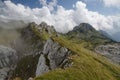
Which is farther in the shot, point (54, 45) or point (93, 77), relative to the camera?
point (54, 45)

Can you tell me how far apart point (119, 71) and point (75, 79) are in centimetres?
5948

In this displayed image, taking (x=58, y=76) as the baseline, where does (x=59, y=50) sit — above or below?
above

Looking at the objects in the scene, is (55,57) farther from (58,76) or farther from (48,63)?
(58,76)

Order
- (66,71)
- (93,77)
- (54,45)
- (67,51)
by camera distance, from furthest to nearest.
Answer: (54,45)
(67,51)
(93,77)
(66,71)

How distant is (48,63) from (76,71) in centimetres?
5134

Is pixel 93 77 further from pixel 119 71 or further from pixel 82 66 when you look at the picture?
pixel 119 71

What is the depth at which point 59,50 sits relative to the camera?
149875 millimetres

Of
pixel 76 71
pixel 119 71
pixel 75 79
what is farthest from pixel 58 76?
pixel 119 71

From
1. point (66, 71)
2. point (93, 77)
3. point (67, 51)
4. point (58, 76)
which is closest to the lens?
point (58, 76)

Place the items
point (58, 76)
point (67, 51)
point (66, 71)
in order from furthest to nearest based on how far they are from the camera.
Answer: point (67, 51) → point (66, 71) → point (58, 76)

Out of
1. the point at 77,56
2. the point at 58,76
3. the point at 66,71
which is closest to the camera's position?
the point at 58,76

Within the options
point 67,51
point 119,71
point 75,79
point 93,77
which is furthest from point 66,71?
point 119,71

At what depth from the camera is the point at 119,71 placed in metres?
143

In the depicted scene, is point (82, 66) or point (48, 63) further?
point (48, 63)
